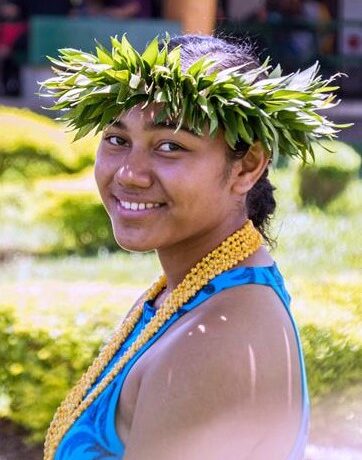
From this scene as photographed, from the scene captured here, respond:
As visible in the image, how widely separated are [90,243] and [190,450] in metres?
6.67

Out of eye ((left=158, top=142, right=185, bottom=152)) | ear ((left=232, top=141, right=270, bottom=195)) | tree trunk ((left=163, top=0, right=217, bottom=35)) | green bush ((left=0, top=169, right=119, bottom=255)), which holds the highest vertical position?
eye ((left=158, top=142, right=185, bottom=152))

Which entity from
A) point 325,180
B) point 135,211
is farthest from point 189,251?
point 325,180

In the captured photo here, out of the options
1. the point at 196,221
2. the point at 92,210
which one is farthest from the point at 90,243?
the point at 196,221

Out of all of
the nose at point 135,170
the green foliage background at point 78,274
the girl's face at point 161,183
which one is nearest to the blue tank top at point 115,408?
the girl's face at point 161,183

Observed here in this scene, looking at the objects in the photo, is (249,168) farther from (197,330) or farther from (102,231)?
(102,231)

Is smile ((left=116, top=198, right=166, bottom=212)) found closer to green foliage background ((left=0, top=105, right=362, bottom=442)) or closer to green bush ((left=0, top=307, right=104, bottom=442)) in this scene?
green foliage background ((left=0, top=105, right=362, bottom=442))

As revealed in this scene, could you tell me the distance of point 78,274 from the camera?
23.5 feet

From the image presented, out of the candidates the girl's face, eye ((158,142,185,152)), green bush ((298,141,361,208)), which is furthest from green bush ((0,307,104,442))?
green bush ((298,141,361,208))

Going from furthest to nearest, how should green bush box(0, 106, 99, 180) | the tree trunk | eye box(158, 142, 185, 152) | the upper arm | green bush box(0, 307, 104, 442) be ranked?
the tree trunk, green bush box(0, 106, 99, 180), green bush box(0, 307, 104, 442), eye box(158, 142, 185, 152), the upper arm

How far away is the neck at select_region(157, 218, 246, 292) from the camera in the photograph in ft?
6.57

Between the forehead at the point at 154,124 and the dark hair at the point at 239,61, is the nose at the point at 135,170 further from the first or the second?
the dark hair at the point at 239,61

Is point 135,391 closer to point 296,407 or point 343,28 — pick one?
point 296,407

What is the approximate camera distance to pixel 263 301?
72.6 inches

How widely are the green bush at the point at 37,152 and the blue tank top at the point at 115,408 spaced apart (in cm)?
735
